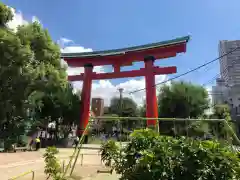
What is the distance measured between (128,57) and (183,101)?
29.5ft

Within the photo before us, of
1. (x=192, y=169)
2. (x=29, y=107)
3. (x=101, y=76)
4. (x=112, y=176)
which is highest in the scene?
(x=101, y=76)

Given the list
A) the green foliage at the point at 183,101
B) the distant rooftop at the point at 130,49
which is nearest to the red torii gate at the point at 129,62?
the distant rooftop at the point at 130,49

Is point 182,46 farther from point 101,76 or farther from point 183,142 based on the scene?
point 183,142

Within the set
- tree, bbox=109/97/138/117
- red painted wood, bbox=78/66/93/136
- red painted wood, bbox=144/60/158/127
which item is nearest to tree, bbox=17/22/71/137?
red painted wood, bbox=78/66/93/136

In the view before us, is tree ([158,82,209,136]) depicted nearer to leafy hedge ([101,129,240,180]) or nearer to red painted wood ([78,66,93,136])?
red painted wood ([78,66,93,136])

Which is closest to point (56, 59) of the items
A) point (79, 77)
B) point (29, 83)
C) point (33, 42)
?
point (33, 42)

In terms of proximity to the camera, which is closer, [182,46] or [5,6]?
[5,6]

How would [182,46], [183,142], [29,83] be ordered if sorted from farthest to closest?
1. [182,46]
2. [29,83]
3. [183,142]

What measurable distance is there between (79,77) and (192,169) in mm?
22354

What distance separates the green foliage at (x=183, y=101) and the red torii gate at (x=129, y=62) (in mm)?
6461

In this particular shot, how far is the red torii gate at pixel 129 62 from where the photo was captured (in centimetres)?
A: 2039

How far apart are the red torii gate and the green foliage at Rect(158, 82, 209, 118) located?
6461 mm

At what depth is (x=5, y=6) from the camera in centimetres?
1441

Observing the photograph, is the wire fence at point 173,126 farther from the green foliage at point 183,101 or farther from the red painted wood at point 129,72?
the green foliage at point 183,101
